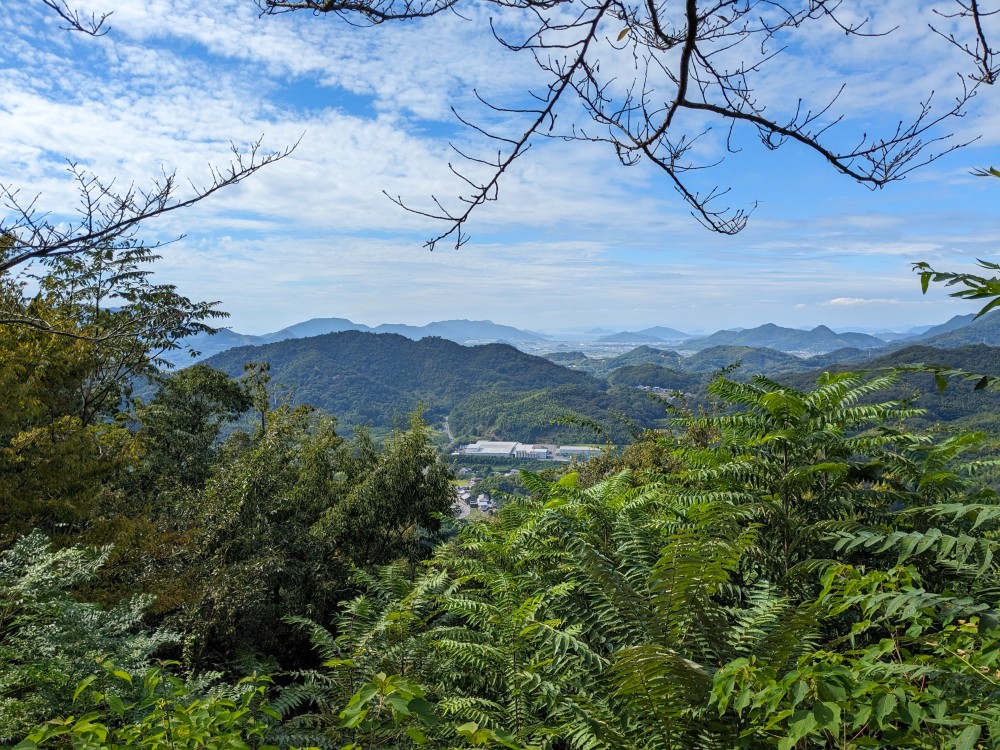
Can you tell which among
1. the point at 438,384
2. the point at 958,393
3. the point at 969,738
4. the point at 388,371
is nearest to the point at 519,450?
the point at 958,393

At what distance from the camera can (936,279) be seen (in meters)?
1.96

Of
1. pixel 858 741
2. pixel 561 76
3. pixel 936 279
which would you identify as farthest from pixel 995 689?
pixel 561 76

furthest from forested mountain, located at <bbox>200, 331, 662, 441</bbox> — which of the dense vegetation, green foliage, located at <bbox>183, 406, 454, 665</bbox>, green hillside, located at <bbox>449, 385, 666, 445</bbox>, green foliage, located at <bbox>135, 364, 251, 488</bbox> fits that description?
the dense vegetation

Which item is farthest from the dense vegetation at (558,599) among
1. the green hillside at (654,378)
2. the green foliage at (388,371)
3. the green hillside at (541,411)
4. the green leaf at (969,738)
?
the green hillside at (654,378)

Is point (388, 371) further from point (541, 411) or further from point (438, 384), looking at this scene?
point (541, 411)

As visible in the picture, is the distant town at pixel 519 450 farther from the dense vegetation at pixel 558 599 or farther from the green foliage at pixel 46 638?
the green foliage at pixel 46 638

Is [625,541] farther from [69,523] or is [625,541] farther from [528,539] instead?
[69,523]

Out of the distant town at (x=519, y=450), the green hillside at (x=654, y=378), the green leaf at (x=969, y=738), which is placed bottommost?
the distant town at (x=519, y=450)

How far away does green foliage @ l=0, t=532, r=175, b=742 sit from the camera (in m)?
2.91

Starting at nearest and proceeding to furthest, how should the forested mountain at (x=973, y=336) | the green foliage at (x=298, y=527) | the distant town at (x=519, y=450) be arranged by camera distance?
the green foliage at (x=298, y=527) < the distant town at (x=519, y=450) < the forested mountain at (x=973, y=336)

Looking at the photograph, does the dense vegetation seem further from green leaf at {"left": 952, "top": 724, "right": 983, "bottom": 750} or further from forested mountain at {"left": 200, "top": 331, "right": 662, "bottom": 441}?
forested mountain at {"left": 200, "top": 331, "right": 662, "bottom": 441}

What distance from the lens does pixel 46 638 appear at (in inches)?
134

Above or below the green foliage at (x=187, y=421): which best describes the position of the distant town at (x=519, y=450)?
below

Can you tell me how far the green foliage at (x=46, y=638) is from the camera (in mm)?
2908
